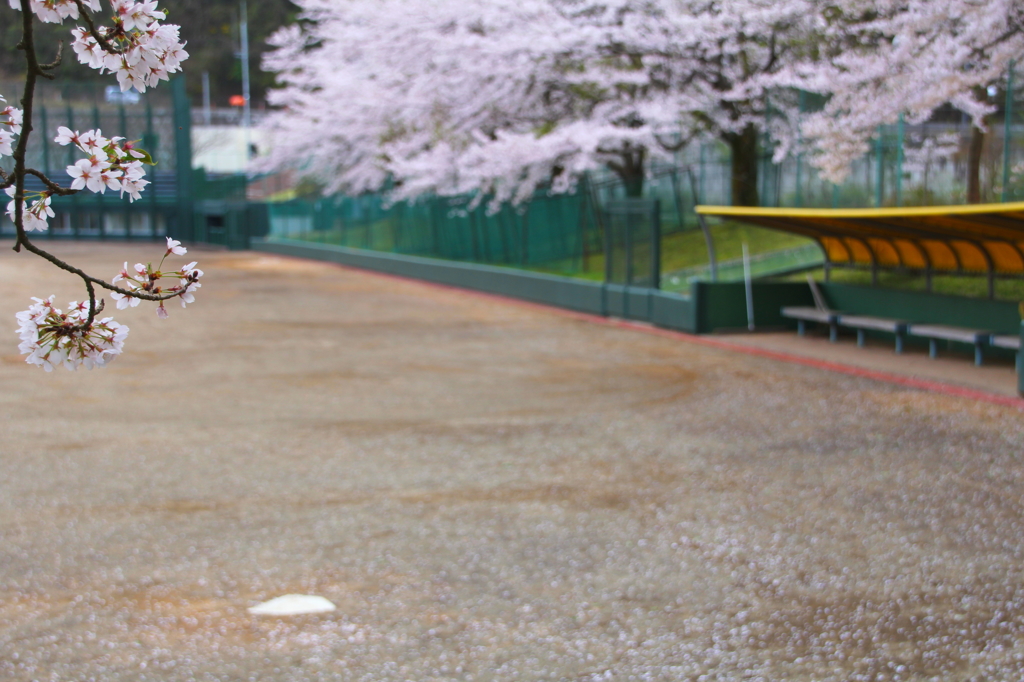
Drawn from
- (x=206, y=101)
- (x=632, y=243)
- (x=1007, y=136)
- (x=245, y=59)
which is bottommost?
(x=632, y=243)

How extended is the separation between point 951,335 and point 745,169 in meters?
8.32

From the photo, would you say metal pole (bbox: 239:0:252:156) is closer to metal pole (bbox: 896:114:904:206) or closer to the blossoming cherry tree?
metal pole (bbox: 896:114:904:206)

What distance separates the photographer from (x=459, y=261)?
28547 mm

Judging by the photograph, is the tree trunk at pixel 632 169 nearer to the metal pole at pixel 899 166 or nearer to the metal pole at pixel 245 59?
the metal pole at pixel 899 166

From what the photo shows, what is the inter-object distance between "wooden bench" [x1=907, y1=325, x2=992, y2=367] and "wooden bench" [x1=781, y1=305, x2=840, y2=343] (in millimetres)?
1395

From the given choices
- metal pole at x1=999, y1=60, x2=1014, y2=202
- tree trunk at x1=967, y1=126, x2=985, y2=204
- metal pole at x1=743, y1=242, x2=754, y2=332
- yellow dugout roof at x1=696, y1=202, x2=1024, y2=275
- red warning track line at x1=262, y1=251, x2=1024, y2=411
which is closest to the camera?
red warning track line at x1=262, y1=251, x2=1024, y2=411

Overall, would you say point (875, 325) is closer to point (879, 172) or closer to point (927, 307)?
point (927, 307)

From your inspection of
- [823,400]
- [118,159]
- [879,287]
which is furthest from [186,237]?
[118,159]

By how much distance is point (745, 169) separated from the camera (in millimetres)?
21750

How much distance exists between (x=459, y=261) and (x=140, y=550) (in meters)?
22.1

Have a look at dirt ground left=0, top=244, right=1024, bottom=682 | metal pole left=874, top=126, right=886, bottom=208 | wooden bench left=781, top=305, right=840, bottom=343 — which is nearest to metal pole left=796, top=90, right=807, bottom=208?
wooden bench left=781, top=305, right=840, bottom=343

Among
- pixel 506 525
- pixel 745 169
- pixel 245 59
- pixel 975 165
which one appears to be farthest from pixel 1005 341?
pixel 245 59

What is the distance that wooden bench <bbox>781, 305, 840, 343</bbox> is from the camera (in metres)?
16.4

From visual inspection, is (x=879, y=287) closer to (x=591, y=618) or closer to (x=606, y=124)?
(x=606, y=124)
